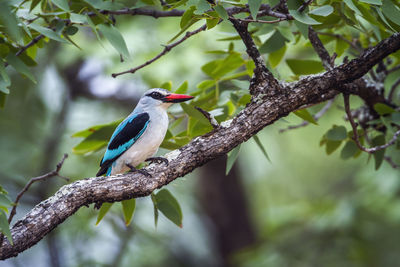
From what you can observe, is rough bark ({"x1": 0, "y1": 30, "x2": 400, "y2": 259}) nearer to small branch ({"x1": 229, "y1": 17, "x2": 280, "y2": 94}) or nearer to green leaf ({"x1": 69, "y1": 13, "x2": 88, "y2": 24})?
small branch ({"x1": 229, "y1": 17, "x2": 280, "y2": 94})

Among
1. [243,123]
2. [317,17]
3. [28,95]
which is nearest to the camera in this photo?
[243,123]

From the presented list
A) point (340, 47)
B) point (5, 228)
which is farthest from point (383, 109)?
point (5, 228)

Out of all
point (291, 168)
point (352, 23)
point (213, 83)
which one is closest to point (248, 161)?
point (291, 168)

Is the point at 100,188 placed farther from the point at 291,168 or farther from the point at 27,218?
the point at 291,168

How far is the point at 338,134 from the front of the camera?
120 inches

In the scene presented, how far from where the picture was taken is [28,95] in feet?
23.1

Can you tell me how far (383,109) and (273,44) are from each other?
31.5 inches

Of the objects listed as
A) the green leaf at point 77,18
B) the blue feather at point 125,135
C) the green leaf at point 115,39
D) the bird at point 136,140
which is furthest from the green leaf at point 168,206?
the green leaf at point 77,18

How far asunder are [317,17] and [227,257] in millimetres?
5215

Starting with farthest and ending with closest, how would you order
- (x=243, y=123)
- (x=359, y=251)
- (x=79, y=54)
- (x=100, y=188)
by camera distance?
(x=79, y=54) → (x=359, y=251) → (x=243, y=123) → (x=100, y=188)

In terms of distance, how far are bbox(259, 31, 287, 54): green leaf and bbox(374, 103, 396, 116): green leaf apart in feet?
2.32

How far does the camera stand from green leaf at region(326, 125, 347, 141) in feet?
9.96

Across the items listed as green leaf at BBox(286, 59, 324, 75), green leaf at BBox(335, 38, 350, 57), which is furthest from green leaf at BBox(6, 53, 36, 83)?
green leaf at BBox(335, 38, 350, 57)

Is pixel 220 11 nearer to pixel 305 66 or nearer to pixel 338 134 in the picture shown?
pixel 305 66
